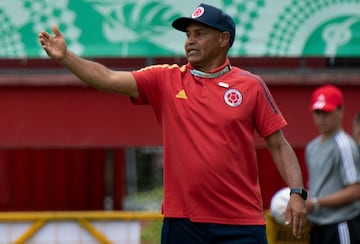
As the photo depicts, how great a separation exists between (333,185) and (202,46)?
212cm

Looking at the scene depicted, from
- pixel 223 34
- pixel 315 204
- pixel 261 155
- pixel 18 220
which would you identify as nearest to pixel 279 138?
pixel 223 34

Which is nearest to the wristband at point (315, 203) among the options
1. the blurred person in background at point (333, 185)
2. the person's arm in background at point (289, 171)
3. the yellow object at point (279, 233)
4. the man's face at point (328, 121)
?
the blurred person in background at point (333, 185)

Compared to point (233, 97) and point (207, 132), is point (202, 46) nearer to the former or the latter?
point (233, 97)

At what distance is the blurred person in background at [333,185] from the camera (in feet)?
23.7

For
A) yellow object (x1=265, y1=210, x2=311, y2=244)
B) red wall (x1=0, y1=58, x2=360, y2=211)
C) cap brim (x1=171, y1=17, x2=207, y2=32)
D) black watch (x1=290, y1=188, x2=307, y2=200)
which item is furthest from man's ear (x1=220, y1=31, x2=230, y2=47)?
red wall (x1=0, y1=58, x2=360, y2=211)

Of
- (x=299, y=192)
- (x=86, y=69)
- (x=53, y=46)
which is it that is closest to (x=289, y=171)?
(x=299, y=192)

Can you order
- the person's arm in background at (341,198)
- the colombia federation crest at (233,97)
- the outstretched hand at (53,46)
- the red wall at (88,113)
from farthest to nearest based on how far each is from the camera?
the red wall at (88,113) < the person's arm in background at (341,198) < the colombia federation crest at (233,97) < the outstretched hand at (53,46)

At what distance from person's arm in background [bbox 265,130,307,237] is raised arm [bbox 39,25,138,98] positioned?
0.81m

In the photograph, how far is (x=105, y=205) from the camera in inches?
475

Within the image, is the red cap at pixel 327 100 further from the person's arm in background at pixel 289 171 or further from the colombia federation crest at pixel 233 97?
the colombia federation crest at pixel 233 97

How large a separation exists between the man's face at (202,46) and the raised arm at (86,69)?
35cm

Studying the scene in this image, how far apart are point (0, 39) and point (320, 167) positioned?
3253mm

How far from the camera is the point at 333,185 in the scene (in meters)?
7.33

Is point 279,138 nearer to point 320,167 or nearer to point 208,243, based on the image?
point 208,243
